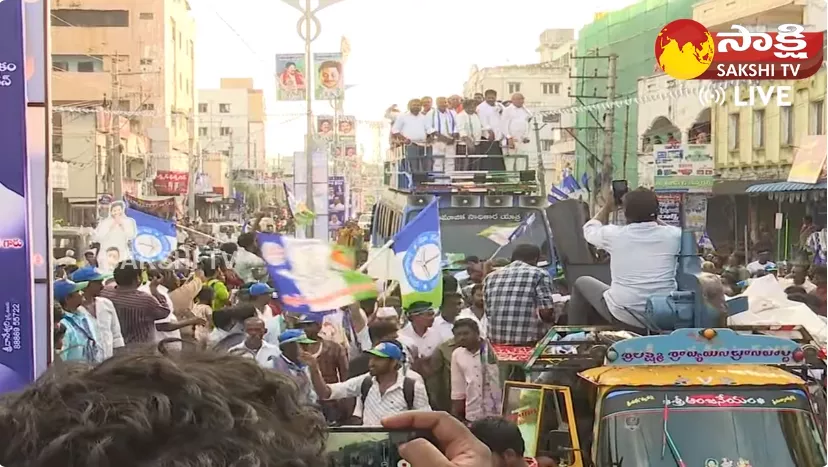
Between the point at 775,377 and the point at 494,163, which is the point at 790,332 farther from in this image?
the point at 494,163

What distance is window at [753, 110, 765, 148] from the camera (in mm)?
2656

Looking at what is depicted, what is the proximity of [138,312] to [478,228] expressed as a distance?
98 centimetres

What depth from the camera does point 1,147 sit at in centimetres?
225

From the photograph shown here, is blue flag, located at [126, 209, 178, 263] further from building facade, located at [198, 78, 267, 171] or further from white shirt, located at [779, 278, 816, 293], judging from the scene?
white shirt, located at [779, 278, 816, 293]

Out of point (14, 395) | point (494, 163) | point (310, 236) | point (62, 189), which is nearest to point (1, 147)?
point (62, 189)

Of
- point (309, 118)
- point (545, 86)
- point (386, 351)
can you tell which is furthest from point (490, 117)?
point (386, 351)

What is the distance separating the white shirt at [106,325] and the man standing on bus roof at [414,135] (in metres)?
0.92

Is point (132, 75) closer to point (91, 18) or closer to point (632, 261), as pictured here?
point (91, 18)

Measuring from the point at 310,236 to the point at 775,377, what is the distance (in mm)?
1305

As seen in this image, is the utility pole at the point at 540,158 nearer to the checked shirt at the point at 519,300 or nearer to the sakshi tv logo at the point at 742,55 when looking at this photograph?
the checked shirt at the point at 519,300

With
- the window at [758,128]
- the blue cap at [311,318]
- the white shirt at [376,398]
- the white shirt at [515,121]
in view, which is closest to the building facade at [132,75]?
the blue cap at [311,318]

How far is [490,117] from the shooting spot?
271 centimetres

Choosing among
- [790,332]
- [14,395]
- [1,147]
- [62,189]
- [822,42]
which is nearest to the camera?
[14,395]

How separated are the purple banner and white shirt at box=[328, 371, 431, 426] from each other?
34.4 inches
